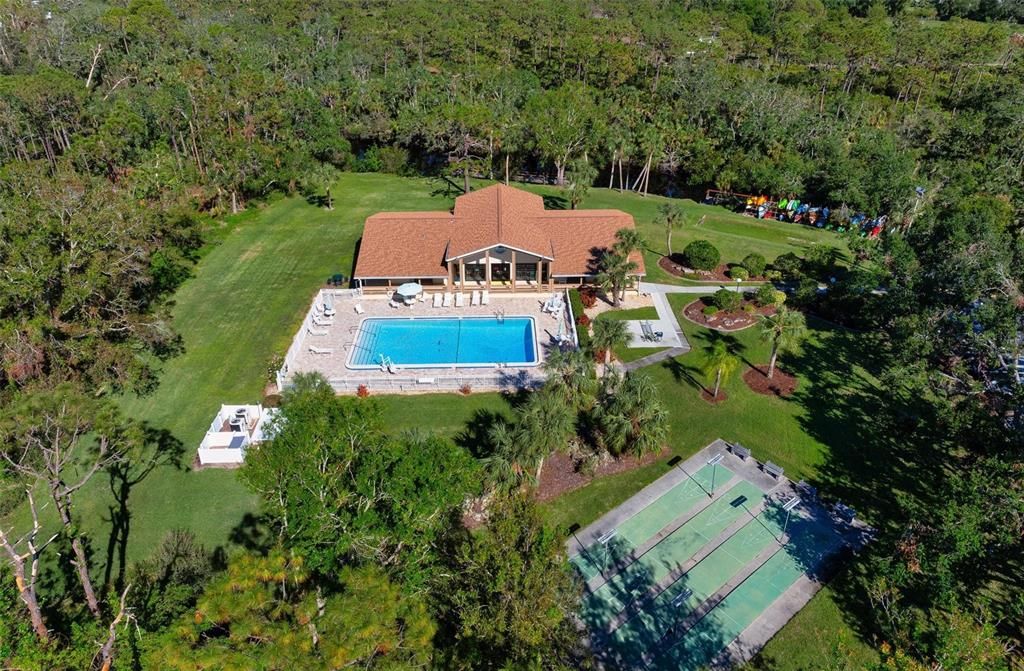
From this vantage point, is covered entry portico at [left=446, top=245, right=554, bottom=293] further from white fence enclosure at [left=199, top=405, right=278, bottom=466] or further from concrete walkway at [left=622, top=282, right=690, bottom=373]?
white fence enclosure at [left=199, top=405, right=278, bottom=466]

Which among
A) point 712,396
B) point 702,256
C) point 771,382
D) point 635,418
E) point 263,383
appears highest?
point 702,256

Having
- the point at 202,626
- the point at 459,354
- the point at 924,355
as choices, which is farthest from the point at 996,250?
the point at 202,626

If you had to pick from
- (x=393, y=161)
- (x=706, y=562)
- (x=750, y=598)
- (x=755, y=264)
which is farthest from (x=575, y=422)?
(x=393, y=161)

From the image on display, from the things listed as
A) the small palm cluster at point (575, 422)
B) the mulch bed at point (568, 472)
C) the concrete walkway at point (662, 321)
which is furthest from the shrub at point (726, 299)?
the mulch bed at point (568, 472)

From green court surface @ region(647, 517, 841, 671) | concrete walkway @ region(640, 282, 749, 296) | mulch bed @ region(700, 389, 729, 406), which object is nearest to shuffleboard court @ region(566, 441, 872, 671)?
green court surface @ region(647, 517, 841, 671)

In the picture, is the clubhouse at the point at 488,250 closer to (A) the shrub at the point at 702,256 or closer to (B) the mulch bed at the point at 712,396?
(A) the shrub at the point at 702,256

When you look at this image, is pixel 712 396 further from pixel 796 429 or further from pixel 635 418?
pixel 635 418
